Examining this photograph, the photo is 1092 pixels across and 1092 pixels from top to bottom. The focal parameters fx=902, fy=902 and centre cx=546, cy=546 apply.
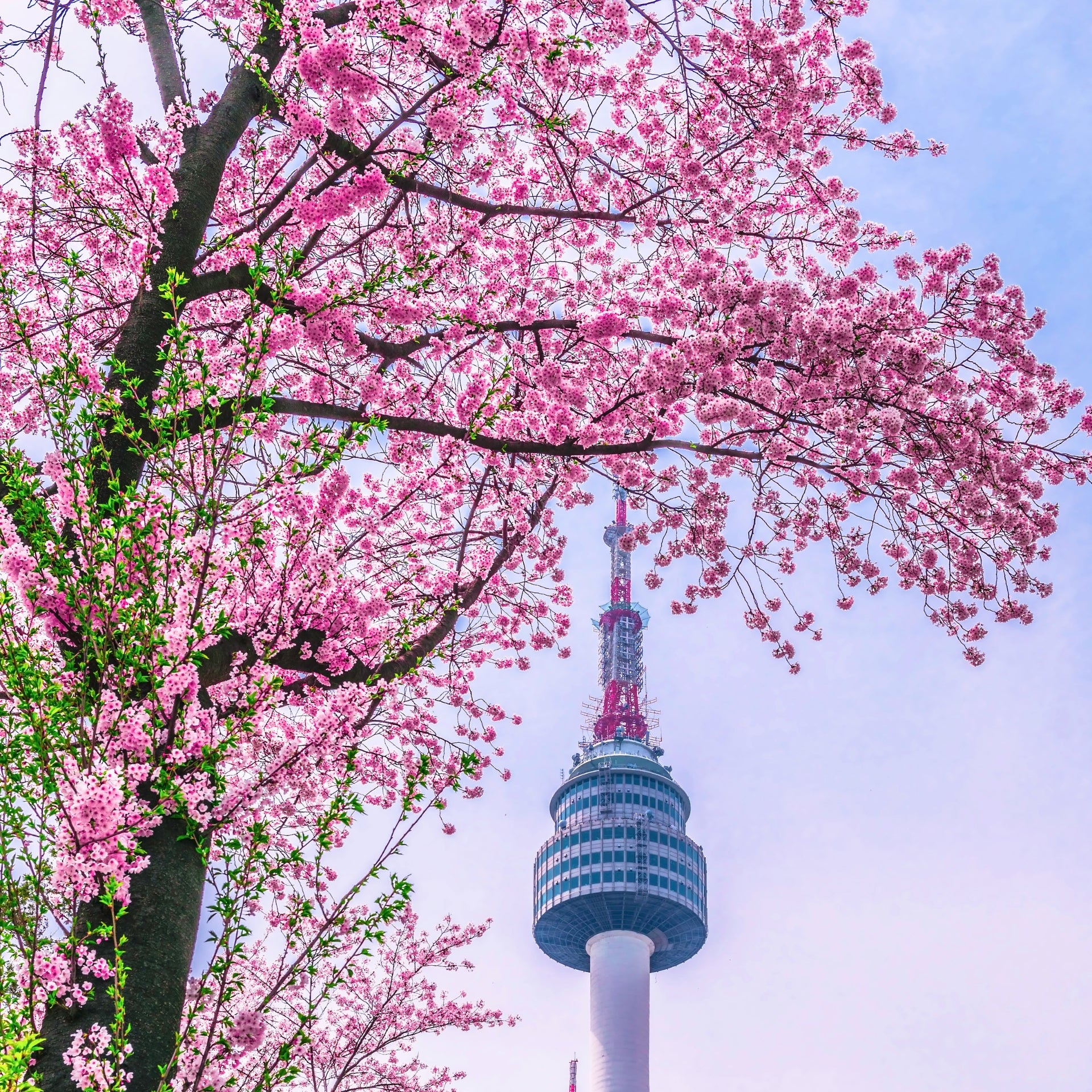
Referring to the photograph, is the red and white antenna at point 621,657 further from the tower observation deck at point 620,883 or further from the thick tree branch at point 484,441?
the thick tree branch at point 484,441

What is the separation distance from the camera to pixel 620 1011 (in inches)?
2817

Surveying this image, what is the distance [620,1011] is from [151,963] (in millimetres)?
76043

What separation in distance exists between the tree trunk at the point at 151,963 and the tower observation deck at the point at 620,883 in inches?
2687

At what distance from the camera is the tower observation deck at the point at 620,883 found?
7169 cm

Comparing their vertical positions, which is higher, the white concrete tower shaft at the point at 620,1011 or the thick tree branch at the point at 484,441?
the white concrete tower shaft at the point at 620,1011

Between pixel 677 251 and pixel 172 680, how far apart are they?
778 centimetres

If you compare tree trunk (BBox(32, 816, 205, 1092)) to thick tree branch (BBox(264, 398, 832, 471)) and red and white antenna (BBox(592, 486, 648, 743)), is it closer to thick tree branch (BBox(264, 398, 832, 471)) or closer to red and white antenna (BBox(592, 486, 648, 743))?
thick tree branch (BBox(264, 398, 832, 471))

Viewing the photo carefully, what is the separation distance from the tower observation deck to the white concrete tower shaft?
0.26 feet

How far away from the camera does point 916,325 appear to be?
808cm

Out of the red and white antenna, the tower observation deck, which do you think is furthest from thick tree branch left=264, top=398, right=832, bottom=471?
the red and white antenna

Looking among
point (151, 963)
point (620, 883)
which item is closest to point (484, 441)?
point (151, 963)

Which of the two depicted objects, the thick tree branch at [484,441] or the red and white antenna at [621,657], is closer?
the thick tree branch at [484,441]

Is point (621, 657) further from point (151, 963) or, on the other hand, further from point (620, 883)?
point (151, 963)

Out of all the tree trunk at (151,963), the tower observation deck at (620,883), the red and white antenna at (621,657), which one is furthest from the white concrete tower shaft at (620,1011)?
the tree trunk at (151,963)
